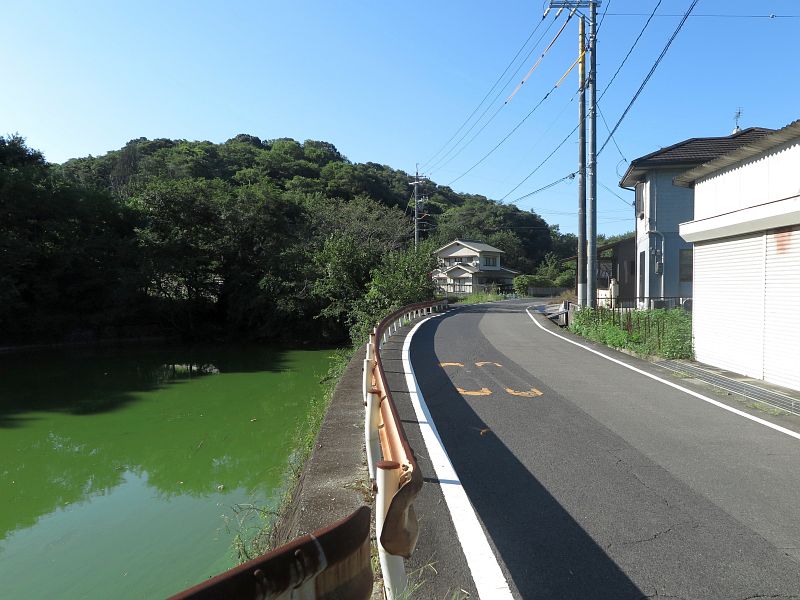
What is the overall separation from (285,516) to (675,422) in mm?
4852

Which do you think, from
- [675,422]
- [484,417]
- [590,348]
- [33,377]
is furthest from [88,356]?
[675,422]

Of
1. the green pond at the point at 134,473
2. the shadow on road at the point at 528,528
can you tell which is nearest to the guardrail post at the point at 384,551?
the shadow on road at the point at 528,528

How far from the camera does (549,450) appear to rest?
5.66 m

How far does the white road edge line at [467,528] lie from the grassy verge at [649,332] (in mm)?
7577

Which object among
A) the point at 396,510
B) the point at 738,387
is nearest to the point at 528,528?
the point at 396,510

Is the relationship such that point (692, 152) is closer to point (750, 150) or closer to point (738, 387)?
point (750, 150)

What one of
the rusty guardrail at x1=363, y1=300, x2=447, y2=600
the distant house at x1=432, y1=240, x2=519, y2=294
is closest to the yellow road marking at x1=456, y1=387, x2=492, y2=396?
the rusty guardrail at x1=363, y1=300, x2=447, y2=600

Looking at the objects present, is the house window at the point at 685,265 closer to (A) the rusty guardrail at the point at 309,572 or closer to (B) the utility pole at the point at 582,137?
(B) the utility pole at the point at 582,137

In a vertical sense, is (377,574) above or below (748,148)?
below

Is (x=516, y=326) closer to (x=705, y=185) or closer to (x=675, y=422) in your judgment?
(x=705, y=185)

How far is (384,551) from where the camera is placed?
261cm

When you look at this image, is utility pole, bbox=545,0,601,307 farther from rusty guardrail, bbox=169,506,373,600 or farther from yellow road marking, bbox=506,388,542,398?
rusty guardrail, bbox=169,506,373,600

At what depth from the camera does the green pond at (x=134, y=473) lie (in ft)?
20.7

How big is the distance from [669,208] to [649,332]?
1111 centimetres
